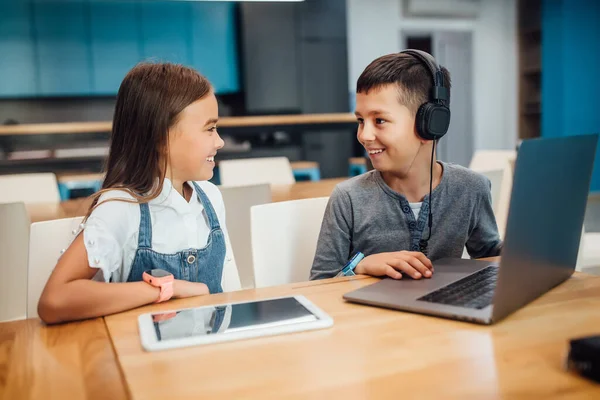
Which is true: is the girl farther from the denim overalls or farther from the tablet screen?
the tablet screen

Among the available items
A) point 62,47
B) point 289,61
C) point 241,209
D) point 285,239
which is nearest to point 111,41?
point 62,47

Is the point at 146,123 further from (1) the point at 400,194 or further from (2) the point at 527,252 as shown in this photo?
(2) the point at 527,252

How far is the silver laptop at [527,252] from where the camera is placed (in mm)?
682

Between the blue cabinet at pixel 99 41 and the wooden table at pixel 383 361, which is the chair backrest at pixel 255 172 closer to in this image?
the wooden table at pixel 383 361

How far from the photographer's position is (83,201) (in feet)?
5.57

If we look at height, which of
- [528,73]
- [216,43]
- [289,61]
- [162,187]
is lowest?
[162,187]

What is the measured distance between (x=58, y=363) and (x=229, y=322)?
206 millimetres

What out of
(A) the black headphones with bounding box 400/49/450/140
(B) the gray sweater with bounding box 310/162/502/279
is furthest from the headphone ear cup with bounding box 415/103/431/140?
(B) the gray sweater with bounding box 310/162/502/279

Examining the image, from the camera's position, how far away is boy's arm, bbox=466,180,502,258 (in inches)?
→ 52.3

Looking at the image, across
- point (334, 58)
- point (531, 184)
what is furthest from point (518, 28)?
point (531, 184)

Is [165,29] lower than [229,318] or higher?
higher

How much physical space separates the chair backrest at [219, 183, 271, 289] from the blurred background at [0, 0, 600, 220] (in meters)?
3.15

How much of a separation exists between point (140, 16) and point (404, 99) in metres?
5.35

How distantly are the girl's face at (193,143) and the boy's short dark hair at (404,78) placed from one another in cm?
35
